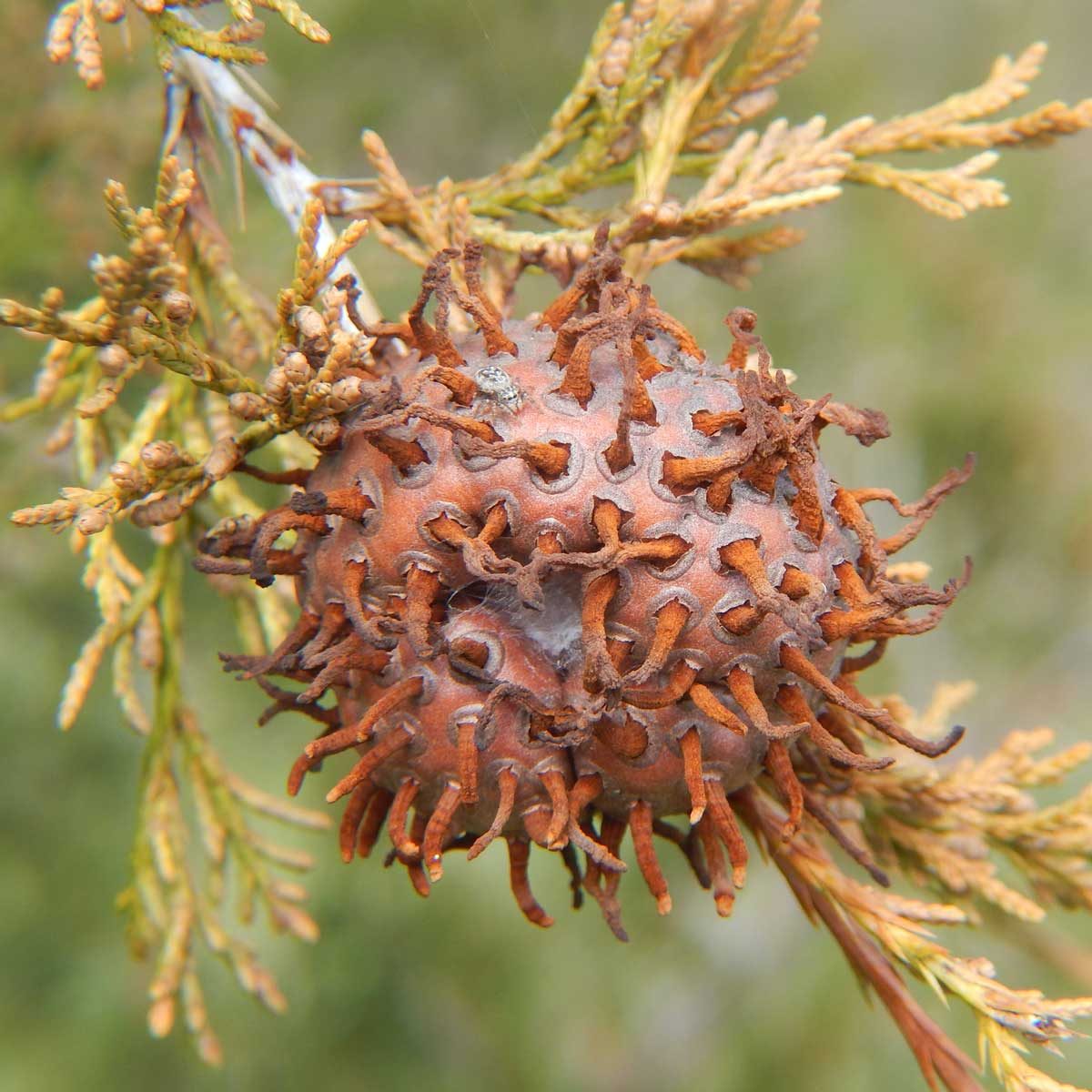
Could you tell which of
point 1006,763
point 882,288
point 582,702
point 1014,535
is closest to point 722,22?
point 582,702

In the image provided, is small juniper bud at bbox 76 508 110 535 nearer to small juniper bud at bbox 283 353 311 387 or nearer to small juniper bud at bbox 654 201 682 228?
small juniper bud at bbox 283 353 311 387

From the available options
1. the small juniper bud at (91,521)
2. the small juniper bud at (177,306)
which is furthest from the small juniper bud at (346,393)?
the small juniper bud at (91,521)

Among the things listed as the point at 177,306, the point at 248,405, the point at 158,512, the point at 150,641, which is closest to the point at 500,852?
the point at 150,641

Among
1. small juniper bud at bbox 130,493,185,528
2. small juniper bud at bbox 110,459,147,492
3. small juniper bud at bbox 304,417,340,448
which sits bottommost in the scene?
small juniper bud at bbox 130,493,185,528

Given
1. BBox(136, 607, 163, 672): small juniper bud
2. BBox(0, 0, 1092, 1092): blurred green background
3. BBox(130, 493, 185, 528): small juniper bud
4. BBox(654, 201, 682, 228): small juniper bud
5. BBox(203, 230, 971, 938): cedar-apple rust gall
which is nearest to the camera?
BBox(203, 230, 971, 938): cedar-apple rust gall

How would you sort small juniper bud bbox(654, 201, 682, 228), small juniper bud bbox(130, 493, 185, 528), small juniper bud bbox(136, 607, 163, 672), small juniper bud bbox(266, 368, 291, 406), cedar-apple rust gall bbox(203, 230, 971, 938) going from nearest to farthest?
cedar-apple rust gall bbox(203, 230, 971, 938)
small juniper bud bbox(266, 368, 291, 406)
small juniper bud bbox(130, 493, 185, 528)
small juniper bud bbox(654, 201, 682, 228)
small juniper bud bbox(136, 607, 163, 672)

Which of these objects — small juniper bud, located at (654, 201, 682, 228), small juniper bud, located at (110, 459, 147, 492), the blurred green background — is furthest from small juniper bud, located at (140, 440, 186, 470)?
the blurred green background

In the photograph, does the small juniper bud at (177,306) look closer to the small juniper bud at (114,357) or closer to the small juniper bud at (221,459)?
the small juniper bud at (114,357)

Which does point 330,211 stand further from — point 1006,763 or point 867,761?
point 1006,763
